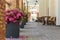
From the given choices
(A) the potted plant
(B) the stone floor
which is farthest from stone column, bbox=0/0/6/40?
(B) the stone floor

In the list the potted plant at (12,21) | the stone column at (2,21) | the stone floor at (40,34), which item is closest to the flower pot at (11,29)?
the potted plant at (12,21)

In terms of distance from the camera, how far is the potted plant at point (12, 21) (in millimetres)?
5675

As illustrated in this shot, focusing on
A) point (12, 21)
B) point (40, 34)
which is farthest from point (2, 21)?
point (40, 34)

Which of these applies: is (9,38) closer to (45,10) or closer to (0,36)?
(0,36)

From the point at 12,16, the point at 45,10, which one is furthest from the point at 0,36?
the point at 45,10

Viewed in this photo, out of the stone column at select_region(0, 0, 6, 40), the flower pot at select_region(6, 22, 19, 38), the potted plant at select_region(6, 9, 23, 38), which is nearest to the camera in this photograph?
the stone column at select_region(0, 0, 6, 40)

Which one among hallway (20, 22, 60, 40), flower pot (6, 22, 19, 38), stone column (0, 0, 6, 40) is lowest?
hallway (20, 22, 60, 40)

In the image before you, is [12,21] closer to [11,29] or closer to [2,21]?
[11,29]

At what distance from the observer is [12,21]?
229 inches

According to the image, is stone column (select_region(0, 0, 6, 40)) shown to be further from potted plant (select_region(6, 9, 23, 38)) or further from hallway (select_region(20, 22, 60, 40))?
hallway (select_region(20, 22, 60, 40))

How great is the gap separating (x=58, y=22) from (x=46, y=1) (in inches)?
456

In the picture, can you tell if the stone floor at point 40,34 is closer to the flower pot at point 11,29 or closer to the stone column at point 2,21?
the flower pot at point 11,29

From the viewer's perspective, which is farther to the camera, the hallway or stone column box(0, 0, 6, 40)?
the hallway

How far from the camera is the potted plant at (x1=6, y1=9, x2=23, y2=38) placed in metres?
5.68
